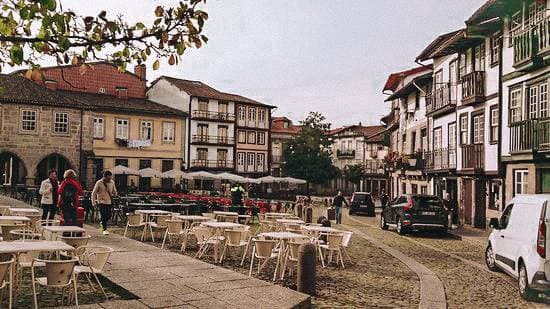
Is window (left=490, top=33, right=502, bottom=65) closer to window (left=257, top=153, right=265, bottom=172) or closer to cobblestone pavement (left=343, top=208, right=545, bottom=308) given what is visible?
cobblestone pavement (left=343, top=208, right=545, bottom=308)

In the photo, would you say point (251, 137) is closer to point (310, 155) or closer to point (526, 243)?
point (310, 155)

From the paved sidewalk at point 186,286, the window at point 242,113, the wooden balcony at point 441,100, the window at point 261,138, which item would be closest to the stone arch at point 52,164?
the window at point 242,113

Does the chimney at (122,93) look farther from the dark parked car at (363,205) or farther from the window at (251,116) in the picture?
the dark parked car at (363,205)

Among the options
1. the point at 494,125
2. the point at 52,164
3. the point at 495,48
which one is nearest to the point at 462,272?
the point at 494,125

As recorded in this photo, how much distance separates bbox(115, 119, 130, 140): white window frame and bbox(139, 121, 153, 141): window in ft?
3.91

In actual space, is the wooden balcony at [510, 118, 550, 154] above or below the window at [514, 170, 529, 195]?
above

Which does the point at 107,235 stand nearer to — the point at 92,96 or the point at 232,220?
the point at 232,220

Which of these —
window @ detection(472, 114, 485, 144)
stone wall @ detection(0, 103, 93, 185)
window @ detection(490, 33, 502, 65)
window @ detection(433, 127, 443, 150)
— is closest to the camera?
window @ detection(490, 33, 502, 65)

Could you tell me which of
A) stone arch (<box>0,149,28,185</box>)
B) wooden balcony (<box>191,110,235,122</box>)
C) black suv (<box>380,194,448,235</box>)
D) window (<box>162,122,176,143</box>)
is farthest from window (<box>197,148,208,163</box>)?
black suv (<box>380,194,448,235</box>)

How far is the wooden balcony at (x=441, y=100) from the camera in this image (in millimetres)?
26286

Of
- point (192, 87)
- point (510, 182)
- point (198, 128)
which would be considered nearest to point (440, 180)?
point (510, 182)

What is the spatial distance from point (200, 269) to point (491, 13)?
54.2 ft

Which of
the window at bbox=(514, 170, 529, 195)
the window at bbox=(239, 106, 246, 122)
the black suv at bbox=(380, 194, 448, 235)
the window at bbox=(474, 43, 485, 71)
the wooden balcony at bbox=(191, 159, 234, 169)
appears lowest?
the black suv at bbox=(380, 194, 448, 235)

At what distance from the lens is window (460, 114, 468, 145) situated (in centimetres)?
2486
